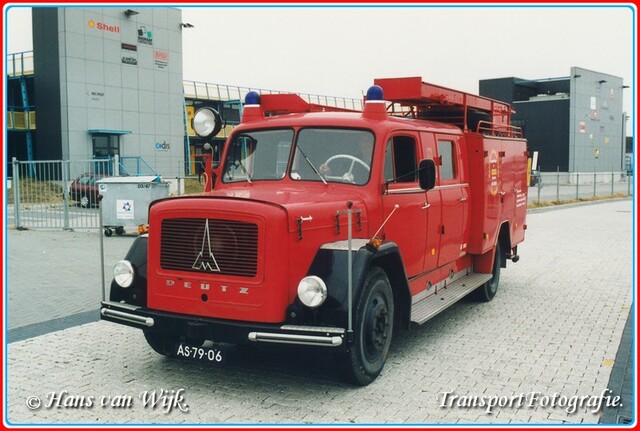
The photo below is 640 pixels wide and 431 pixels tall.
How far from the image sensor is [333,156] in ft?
22.4

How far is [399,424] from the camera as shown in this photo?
200 inches

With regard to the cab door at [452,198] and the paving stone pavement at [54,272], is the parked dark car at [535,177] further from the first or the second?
the cab door at [452,198]

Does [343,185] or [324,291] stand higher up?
[343,185]

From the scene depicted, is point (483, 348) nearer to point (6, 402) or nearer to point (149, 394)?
point (149, 394)

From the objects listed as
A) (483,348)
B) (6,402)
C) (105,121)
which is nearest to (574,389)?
(483,348)

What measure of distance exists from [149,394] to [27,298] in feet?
14.9

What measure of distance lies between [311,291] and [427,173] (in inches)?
78.2

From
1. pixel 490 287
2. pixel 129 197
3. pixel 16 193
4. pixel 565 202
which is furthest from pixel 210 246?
pixel 565 202

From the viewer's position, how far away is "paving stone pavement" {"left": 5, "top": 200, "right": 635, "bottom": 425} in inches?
210

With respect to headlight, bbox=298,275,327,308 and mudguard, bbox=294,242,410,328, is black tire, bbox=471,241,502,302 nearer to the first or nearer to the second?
mudguard, bbox=294,242,410,328

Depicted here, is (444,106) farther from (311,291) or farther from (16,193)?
(16,193)

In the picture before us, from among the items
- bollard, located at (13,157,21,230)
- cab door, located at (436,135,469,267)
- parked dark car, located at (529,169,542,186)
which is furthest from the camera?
parked dark car, located at (529,169,542,186)

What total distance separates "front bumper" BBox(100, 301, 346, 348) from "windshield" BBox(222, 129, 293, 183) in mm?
1858

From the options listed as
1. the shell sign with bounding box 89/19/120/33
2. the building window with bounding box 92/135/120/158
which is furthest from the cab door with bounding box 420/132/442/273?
the shell sign with bounding box 89/19/120/33
